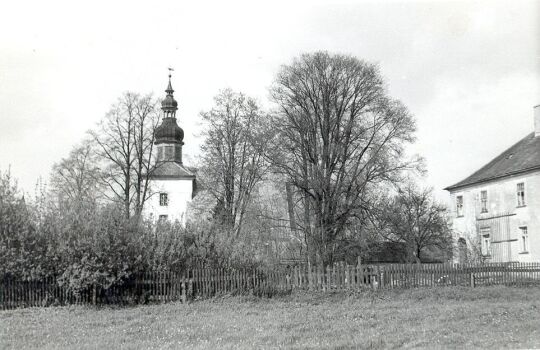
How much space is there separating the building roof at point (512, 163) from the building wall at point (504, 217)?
0.48 m

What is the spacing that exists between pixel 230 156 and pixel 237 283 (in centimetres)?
2224

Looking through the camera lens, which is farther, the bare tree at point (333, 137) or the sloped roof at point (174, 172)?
the sloped roof at point (174, 172)

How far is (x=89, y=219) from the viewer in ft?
70.0

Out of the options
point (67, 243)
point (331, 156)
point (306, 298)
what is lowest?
point (306, 298)

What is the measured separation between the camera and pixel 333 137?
34.4 metres

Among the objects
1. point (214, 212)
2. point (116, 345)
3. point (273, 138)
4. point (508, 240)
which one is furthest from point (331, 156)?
point (116, 345)

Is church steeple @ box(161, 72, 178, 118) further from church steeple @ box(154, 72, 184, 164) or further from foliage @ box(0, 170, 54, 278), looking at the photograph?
foliage @ box(0, 170, 54, 278)

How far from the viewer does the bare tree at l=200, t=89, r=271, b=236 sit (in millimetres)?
43125

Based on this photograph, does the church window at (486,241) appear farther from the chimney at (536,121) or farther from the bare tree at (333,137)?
the bare tree at (333,137)

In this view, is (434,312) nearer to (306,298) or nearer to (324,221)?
(306,298)

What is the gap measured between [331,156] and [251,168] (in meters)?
8.88

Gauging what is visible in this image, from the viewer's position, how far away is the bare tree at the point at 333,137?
33.3m

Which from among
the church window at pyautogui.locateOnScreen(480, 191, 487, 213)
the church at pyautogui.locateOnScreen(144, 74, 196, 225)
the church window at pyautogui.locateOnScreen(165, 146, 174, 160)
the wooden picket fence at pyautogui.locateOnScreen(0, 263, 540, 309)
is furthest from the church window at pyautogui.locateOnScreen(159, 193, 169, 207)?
the wooden picket fence at pyautogui.locateOnScreen(0, 263, 540, 309)

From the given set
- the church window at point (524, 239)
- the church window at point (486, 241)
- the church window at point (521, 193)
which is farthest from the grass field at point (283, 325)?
the church window at point (486, 241)
